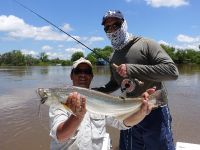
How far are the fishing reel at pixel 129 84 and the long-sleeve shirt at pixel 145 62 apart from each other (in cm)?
5

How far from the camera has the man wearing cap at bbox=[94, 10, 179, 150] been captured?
15.6 feet

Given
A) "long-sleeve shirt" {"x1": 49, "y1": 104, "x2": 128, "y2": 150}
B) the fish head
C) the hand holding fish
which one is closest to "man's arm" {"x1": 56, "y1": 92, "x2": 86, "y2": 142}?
"long-sleeve shirt" {"x1": 49, "y1": 104, "x2": 128, "y2": 150}

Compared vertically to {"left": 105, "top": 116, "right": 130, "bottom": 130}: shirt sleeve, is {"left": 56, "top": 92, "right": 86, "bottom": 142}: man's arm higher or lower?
higher

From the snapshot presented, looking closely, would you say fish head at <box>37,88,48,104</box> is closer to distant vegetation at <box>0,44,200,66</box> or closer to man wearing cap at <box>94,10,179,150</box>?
man wearing cap at <box>94,10,179,150</box>

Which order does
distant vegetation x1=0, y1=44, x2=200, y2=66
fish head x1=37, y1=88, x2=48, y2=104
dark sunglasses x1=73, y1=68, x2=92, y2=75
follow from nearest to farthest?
fish head x1=37, y1=88, x2=48, y2=104 → dark sunglasses x1=73, y1=68, x2=92, y2=75 → distant vegetation x1=0, y1=44, x2=200, y2=66

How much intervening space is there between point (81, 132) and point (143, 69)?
1.20 metres

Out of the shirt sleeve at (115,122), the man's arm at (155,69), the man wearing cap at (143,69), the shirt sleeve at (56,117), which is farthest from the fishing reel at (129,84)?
the shirt sleeve at (56,117)

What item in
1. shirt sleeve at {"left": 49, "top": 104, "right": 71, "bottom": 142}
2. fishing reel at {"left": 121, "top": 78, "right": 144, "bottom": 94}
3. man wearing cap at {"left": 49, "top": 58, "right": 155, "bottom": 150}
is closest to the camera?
man wearing cap at {"left": 49, "top": 58, "right": 155, "bottom": 150}

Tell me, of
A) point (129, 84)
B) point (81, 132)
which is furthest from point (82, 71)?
point (81, 132)

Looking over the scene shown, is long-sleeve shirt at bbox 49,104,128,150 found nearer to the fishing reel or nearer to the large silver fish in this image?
the large silver fish

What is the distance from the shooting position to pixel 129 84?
5090 mm

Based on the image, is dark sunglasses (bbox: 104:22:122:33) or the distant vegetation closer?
dark sunglasses (bbox: 104:22:122:33)

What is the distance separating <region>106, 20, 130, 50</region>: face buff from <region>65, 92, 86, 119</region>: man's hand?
161cm

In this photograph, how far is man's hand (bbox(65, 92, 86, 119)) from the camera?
3750 millimetres
